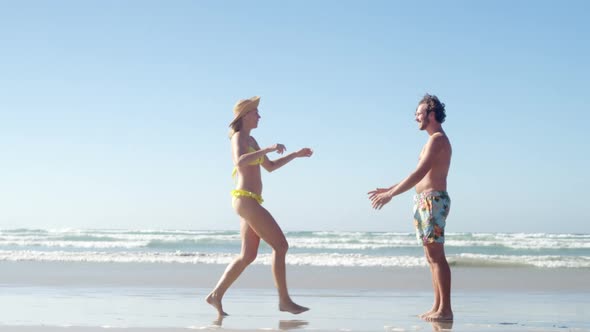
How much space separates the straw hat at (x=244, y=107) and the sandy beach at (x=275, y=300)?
5.17ft

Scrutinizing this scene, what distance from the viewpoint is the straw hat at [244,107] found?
6.16 metres

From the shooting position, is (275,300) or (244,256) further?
(275,300)

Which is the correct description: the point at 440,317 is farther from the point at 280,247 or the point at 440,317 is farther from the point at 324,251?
the point at 324,251

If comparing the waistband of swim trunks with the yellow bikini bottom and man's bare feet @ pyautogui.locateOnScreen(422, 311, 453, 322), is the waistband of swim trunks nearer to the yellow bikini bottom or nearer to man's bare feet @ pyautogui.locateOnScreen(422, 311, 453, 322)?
man's bare feet @ pyautogui.locateOnScreen(422, 311, 453, 322)

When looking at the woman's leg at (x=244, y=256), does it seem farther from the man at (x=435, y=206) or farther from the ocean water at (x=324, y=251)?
the ocean water at (x=324, y=251)

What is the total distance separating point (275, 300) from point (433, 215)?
2.61m

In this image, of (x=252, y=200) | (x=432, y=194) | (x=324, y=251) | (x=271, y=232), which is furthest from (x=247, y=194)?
(x=324, y=251)

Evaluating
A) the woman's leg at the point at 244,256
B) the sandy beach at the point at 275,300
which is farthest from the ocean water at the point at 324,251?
the woman's leg at the point at 244,256

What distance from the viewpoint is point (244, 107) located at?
243 inches

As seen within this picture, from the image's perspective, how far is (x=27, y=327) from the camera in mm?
5203

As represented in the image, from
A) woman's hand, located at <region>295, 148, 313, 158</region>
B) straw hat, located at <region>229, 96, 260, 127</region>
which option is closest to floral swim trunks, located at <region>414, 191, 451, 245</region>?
woman's hand, located at <region>295, 148, 313, 158</region>

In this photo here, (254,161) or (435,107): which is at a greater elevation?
(435,107)

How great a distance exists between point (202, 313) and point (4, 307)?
183 centimetres

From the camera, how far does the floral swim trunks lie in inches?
232
